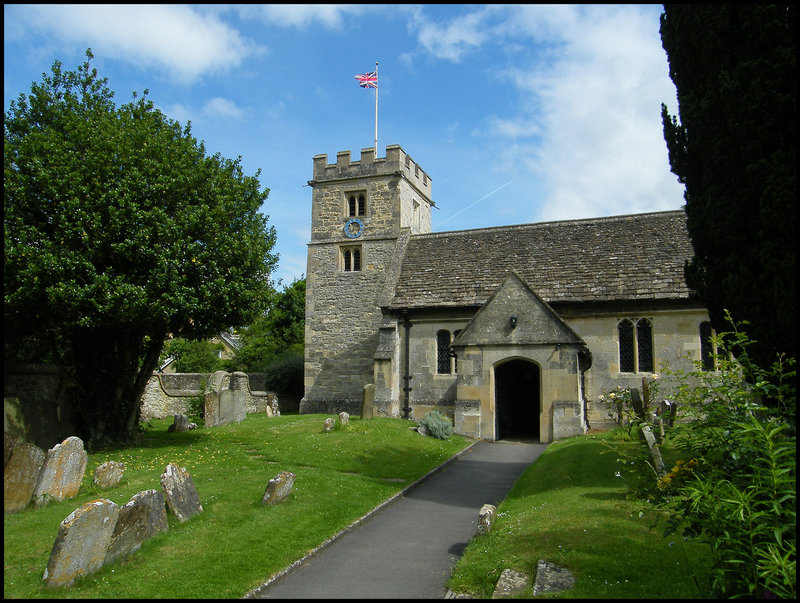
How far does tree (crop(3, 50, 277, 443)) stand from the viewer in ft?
48.9

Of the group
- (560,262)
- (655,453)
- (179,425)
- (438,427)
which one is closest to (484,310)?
(438,427)

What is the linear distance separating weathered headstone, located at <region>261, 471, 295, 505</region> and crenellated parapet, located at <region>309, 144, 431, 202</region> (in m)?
22.2

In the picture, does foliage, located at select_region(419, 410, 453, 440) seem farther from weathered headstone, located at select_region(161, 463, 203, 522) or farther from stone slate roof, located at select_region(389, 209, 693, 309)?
weathered headstone, located at select_region(161, 463, 203, 522)

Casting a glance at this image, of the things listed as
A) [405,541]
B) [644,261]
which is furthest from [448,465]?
[644,261]

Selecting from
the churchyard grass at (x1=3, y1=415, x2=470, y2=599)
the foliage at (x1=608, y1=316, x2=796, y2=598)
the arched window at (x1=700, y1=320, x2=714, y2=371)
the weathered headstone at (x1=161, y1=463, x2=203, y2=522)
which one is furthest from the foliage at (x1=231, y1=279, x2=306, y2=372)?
the foliage at (x1=608, y1=316, x2=796, y2=598)

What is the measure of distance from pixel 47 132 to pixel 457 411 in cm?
1486

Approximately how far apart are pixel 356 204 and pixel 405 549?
2437 centimetres

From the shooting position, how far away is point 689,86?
1082 cm

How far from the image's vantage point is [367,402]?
22516mm

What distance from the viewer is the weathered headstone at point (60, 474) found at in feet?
36.0


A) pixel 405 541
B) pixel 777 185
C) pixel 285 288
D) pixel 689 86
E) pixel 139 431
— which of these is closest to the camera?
pixel 777 185

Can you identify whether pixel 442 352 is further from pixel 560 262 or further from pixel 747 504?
pixel 747 504

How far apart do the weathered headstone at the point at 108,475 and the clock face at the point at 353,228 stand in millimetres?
20292

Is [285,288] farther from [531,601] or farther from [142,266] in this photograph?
[531,601]
